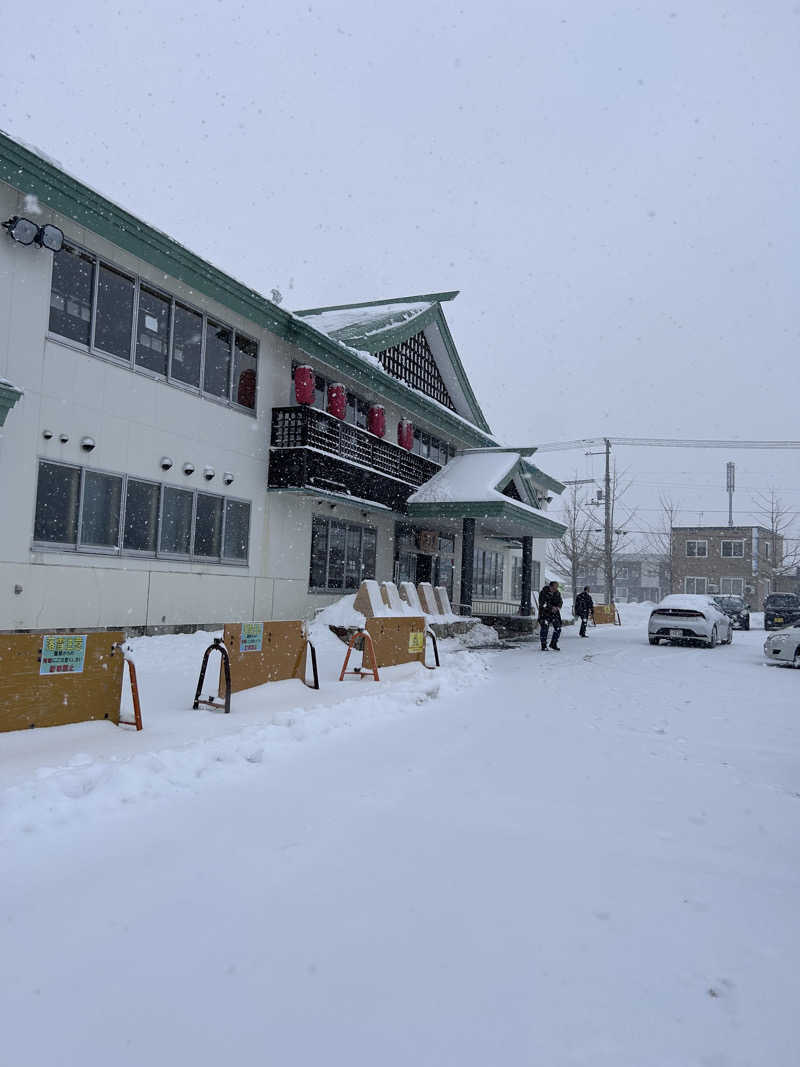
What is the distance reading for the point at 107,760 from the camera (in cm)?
583

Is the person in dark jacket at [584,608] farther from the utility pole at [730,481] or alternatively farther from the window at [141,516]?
the utility pole at [730,481]

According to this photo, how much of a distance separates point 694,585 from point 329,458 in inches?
2251

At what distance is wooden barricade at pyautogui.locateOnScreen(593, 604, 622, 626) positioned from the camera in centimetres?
3509

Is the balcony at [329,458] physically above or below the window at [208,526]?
above

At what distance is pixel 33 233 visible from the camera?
37.3 feet

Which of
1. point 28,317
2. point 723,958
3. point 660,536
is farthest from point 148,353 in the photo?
point 660,536

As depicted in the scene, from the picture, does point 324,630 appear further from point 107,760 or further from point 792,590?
point 792,590

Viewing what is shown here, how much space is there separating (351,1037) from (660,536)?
81.5 metres

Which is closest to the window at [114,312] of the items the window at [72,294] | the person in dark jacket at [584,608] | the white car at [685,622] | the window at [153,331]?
the window at [72,294]

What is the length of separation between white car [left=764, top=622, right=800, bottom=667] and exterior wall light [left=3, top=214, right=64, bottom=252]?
1666 centimetres

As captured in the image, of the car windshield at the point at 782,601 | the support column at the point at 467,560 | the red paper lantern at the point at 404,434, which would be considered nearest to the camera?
the support column at the point at 467,560

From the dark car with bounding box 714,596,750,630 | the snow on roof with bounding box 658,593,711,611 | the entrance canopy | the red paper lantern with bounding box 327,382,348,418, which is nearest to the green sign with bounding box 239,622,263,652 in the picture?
the red paper lantern with bounding box 327,382,348,418

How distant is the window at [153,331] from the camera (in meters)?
13.9

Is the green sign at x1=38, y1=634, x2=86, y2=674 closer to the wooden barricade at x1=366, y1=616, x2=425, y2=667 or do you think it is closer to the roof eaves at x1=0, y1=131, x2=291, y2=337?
the wooden barricade at x1=366, y1=616, x2=425, y2=667
